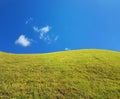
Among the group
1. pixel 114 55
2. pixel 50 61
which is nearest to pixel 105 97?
pixel 50 61

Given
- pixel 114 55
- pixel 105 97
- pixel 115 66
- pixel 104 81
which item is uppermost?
pixel 114 55

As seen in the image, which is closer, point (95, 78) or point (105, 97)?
point (105, 97)

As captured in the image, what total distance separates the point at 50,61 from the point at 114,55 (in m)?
11.6

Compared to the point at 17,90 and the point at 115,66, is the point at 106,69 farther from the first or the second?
the point at 17,90

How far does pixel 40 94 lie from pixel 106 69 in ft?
38.2

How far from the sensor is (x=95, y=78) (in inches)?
1357

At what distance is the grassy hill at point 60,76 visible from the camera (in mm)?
30391

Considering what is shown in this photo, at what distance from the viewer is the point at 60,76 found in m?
34.8

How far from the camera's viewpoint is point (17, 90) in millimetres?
31000

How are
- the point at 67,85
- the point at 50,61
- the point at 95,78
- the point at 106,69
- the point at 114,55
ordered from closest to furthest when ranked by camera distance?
1. the point at 67,85
2. the point at 95,78
3. the point at 106,69
4. the point at 50,61
5. the point at 114,55

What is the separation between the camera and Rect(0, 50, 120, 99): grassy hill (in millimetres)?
30391

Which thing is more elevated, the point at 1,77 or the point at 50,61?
the point at 50,61

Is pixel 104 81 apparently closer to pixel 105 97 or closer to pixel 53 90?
pixel 105 97

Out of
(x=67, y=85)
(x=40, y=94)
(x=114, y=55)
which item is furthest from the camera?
(x=114, y=55)
